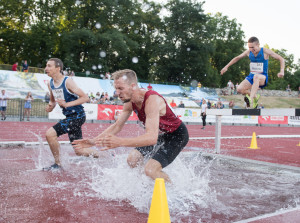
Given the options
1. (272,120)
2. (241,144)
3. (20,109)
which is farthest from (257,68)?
(272,120)

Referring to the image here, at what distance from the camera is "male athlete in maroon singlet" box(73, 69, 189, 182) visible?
2992 mm

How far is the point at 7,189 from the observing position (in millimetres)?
4105

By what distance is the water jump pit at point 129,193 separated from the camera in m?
3.23

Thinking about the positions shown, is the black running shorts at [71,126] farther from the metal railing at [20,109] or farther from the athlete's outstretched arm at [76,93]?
the metal railing at [20,109]

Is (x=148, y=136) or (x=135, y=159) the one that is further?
(x=135, y=159)

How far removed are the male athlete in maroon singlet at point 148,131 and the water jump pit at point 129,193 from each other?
310 mm

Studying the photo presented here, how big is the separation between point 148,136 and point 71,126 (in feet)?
8.36

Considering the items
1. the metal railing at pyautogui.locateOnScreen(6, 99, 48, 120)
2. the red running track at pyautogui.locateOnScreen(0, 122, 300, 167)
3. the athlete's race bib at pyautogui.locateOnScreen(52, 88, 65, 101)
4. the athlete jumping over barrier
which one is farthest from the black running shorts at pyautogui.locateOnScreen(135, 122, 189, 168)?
the metal railing at pyautogui.locateOnScreen(6, 99, 48, 120)

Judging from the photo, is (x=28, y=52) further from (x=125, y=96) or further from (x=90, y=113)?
(x=125, y=96)

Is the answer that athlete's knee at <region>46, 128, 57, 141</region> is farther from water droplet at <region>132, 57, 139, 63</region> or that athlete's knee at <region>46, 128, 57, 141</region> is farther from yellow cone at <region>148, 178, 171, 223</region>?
water droplet at <region>132, 57, 139, 63</region>

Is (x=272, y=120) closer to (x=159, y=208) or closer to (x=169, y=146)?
(x=169, y=146)

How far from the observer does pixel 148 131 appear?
3.11 meters

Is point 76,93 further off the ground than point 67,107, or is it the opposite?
point 76,93

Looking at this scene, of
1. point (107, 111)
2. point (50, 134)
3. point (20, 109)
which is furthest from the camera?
point (107, 111)
